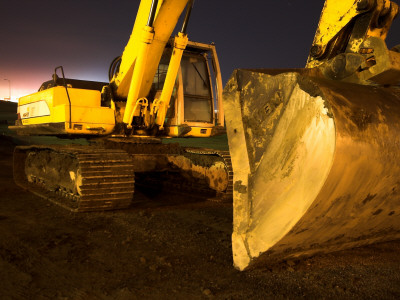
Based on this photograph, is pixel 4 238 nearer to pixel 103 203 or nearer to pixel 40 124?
pixel 103 203

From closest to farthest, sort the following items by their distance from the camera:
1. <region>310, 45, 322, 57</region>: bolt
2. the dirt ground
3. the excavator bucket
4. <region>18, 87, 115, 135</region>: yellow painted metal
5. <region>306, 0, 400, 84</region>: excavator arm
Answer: the excavator bucket
<region>306, 0, 400, 84</region>: excavator arm
the dirt ground
<region>310, 45, 322, 57</region>: bolt
<region>18, 87, 115, 135</region>: yellow painted metal

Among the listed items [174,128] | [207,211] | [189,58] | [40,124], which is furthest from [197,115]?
[40,124]

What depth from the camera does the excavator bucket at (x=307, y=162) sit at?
2.06 meters

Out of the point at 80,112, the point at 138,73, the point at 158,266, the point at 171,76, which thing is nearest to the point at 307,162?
the point at 158,266

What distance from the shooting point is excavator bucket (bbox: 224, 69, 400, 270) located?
2.06 metres

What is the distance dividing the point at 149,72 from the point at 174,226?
2466mm

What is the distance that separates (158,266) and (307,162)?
1.55m

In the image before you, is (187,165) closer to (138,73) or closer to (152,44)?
(138,73)

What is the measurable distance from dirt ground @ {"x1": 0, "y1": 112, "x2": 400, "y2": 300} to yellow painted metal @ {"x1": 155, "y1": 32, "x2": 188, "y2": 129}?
1.92 metres

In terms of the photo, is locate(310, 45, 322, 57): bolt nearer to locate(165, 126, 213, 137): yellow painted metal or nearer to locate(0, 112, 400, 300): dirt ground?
locate(0, 112, 400, 300): dirt ground

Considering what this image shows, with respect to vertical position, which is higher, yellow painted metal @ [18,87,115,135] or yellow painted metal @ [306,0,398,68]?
yellow painted metal @ [306,0,398,68]

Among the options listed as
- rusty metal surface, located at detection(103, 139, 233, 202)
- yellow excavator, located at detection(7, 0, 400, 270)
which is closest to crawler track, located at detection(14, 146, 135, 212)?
rusty metal surface, located at detection(103, 139, 233, 202)

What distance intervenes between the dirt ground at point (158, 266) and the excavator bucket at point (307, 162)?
0.21 meters

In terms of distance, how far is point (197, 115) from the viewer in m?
6.40
